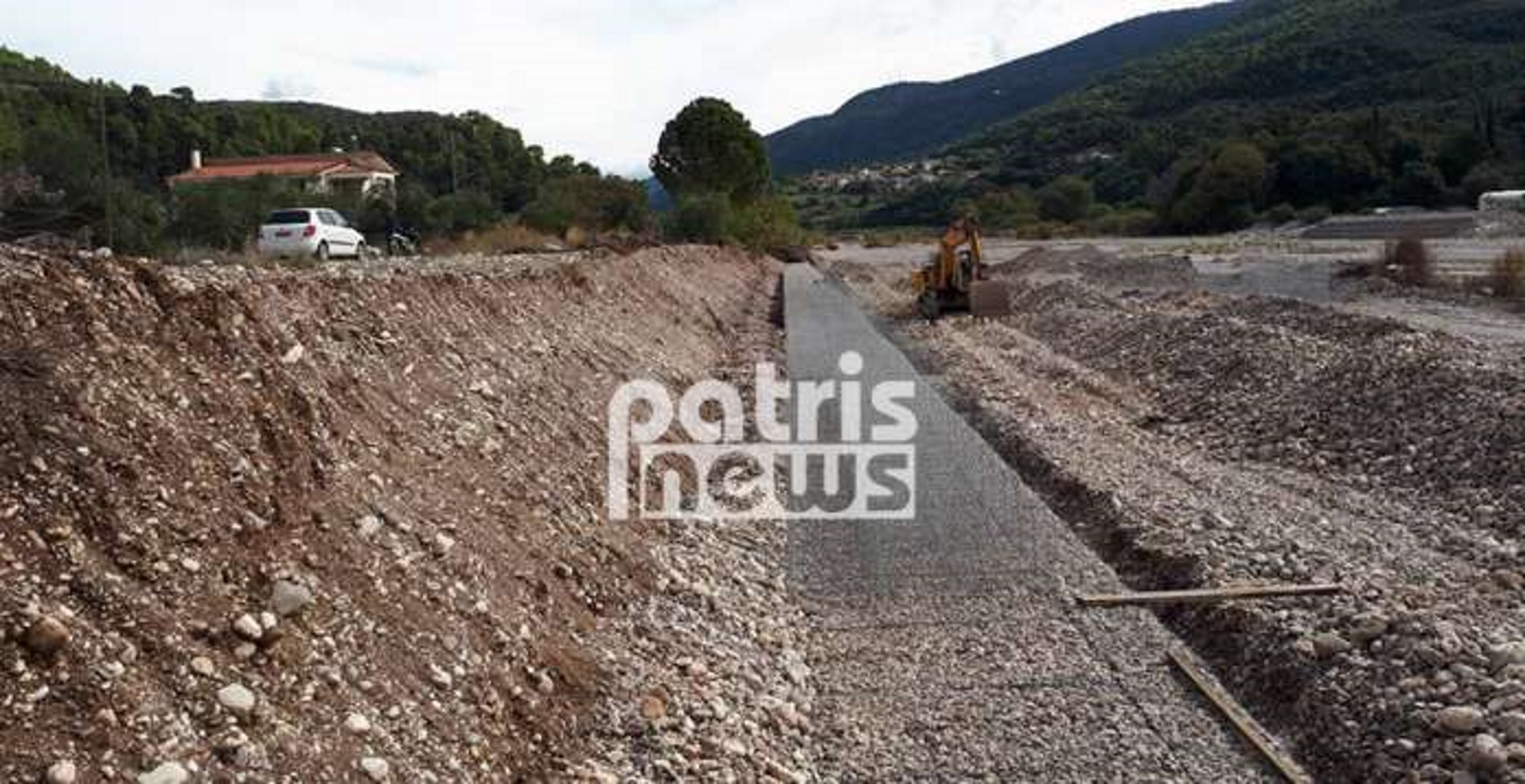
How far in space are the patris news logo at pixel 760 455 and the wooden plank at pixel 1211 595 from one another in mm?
3106

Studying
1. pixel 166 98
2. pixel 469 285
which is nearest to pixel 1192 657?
pixel 469 285

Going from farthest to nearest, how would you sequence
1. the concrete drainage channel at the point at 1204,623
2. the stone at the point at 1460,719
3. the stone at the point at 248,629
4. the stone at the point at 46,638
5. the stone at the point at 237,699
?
the concrete drainage channel at the point at 1204,623 < the stone at the point at 1460,719 < the stone at the point at 248,629 < the stone at the point at 237,699 < the stone at the point at 46,638

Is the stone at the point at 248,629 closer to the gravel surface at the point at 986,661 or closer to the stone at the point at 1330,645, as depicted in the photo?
the gravel surface at the point at 986,661

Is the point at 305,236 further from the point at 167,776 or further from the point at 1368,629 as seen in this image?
the point at 167,776

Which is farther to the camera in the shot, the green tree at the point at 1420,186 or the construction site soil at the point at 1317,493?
the green tree at the point at 1420,186

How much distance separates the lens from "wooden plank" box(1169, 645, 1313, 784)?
636cm

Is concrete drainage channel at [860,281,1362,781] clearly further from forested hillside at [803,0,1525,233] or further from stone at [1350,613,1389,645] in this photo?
forested hillside at [803,0,1525,233]

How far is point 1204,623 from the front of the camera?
27.3ft

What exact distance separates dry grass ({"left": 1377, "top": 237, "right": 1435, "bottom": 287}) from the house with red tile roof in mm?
37702

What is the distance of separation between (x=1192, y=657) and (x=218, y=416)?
5.94 m

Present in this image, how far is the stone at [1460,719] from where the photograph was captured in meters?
6.24

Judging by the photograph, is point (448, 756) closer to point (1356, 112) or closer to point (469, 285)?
point (469, 285)

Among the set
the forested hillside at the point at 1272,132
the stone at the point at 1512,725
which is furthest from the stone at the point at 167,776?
the forested hillside at the point at 1272,132

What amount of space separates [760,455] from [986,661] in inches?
264
